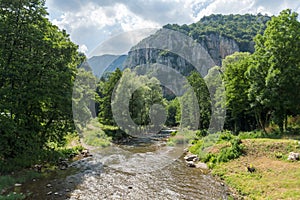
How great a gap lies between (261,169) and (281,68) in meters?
11.2

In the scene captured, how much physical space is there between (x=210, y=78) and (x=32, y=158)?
31.2 meters

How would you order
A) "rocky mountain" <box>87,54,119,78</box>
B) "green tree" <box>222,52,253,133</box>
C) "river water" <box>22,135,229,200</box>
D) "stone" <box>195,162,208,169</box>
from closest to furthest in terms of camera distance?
"river water" <box>22,135,229,200</box> < "stone" <box>195,162,208,169</box> < "green tree" <box>222,52,253,133</box> < "rocky mountain" <box>87,54,119,78</box>

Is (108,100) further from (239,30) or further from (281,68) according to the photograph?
(239,30)

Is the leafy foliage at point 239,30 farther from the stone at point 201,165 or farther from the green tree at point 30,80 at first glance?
the green tree at point 30,80

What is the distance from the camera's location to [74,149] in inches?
877

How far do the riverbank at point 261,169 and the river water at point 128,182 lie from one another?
108cm

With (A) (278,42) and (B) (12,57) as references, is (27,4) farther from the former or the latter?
(A) (278,42)

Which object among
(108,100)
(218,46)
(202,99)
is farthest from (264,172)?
(218,46)

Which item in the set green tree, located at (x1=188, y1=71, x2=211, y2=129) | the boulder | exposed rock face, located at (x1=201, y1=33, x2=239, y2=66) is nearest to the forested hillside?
the boulder

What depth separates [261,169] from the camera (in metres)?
13.7

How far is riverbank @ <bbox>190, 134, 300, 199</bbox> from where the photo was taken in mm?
10863

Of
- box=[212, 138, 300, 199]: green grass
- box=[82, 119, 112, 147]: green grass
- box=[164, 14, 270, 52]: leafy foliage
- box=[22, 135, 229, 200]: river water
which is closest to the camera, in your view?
box=[212, 138, 300, 199]: green grass

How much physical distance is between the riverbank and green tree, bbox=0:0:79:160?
1177 cm

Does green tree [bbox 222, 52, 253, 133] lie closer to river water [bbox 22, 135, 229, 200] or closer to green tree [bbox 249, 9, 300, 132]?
green tree [bbox 249, 9, 300, 132]
